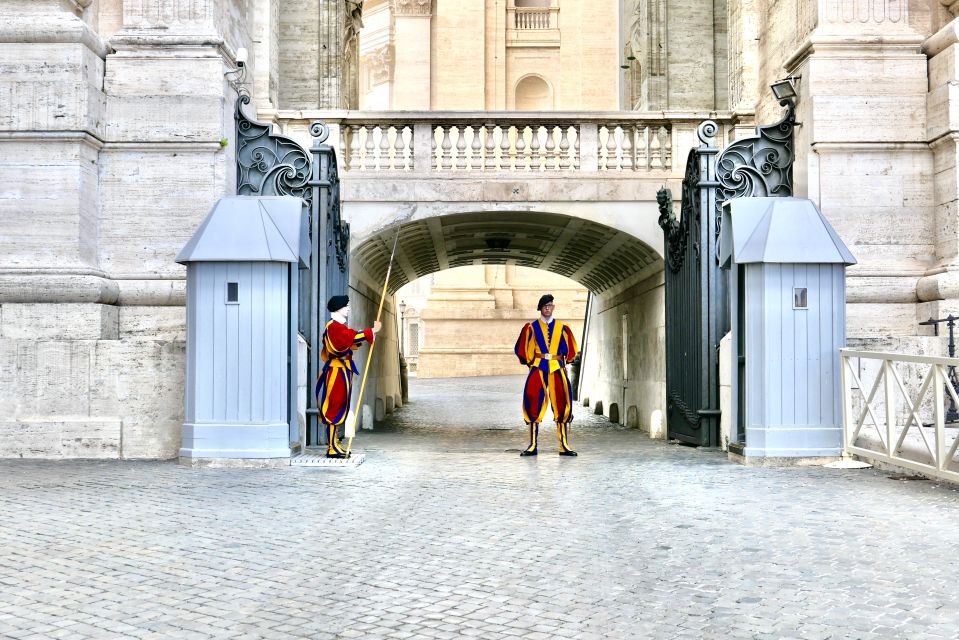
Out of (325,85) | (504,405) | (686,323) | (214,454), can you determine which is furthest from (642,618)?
(504,405)

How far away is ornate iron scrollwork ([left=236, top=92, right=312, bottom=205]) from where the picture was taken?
11906 mm

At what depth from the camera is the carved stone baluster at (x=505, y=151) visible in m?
14.7

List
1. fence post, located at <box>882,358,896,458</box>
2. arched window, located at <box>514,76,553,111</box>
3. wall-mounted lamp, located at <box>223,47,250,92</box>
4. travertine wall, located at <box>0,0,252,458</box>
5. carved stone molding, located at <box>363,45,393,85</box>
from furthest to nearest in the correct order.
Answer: carved stone molding, located at <box>363,45,393,85</box>
arched window, located at <box>514,76,553,111</box>
wall-mounted lamp, located at <box>223,47,250,92</box>
travertine wall, located at <box>0,0,252,458</box>
fence post, located at <box>882,358,896,458</box>

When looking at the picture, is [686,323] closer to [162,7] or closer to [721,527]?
[721,527]

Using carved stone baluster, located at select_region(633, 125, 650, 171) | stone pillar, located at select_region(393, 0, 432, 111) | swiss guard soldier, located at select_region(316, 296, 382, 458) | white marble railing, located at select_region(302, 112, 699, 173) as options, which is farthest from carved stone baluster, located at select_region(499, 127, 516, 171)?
stone pillar, located at select_region(393, 0, 432, 111)

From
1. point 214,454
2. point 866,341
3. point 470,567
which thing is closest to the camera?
point 470,567

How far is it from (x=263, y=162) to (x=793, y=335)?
238 inches

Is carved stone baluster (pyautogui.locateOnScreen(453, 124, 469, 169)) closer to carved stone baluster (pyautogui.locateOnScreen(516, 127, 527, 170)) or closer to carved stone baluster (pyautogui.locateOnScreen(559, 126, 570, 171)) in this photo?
carved stone baluster (pyautogui.locateOnScreen(516, 127, 527, 170))

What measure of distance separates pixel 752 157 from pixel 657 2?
25.7ft

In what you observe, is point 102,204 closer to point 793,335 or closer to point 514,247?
point 793,335

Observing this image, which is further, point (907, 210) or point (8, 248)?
point (907, 210)

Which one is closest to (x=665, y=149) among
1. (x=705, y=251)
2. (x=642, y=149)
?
(x=642, y=149)

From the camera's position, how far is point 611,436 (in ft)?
50.1

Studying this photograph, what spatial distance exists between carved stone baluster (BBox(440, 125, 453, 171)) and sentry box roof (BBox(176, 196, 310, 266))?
14.2ft
